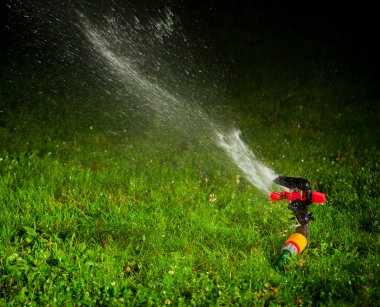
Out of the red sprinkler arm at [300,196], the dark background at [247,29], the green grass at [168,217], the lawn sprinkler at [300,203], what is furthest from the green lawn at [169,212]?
the dark background at [247,29]

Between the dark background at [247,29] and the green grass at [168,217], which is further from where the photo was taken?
the dark background at [247,29]

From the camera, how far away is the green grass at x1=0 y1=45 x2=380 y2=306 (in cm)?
345

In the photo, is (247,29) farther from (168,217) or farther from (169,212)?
(168,217)

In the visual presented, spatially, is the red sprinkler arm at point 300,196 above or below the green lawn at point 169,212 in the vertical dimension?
above

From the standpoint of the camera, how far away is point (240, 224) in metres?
4.42

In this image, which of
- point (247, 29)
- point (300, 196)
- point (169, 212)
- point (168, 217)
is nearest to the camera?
point (300, 196)

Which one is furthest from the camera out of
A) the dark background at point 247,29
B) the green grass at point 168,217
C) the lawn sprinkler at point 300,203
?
the dark background at point 247,29

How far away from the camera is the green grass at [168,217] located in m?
3.45

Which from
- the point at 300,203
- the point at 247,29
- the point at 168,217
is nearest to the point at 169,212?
the point at 168,217

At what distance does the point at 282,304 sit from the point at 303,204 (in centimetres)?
100

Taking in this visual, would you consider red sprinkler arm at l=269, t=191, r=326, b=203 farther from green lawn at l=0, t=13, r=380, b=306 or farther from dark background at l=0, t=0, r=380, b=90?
dark background at l=0, t=0, r=380, b=90

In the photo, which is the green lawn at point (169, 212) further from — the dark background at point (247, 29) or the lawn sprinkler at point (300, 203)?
the dark background at point (247, 29)

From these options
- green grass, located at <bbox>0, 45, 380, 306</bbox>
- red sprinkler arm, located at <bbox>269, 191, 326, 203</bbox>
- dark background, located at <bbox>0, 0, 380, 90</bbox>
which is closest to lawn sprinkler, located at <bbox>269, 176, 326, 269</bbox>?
red sprinkler arm, located at <bbox>269, 191, 326, 203</bbox>

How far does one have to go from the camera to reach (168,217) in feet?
14.9
